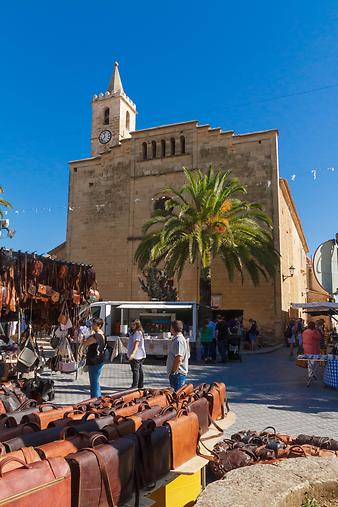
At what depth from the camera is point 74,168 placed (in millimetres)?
31234

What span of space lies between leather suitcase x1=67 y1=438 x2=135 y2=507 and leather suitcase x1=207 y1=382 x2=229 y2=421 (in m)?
1.97

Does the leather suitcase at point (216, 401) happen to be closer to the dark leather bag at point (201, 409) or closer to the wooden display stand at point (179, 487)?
the dark leather bag at point (201, 409)

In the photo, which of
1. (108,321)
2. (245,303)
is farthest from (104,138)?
(108,321)

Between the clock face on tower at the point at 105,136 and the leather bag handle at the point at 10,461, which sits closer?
the leather bag handle at the point at 10,461

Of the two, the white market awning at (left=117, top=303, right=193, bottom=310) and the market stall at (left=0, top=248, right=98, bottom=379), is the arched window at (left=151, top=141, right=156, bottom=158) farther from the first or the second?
the market stall at (left=0, top=248, right=98, bottom=379)

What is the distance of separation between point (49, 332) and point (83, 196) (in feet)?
73.7

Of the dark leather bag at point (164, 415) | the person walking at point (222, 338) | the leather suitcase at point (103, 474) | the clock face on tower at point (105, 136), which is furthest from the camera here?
the clock face on tower at point (105, 136)

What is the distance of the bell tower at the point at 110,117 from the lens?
45594 millimetres

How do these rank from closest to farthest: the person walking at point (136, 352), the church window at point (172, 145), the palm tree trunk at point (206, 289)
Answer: the person walking at point (136, 352)
the palm tree trunk at point (206, 289)
the church window at point (172, 145)

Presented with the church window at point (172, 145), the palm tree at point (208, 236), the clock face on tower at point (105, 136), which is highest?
the clock face on tower at point (105, 136)

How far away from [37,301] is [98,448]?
531 centimetres

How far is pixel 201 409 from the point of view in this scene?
4355 mm

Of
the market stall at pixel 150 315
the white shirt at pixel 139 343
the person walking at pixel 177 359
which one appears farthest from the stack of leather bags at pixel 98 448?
the market stall at pixel 150 315

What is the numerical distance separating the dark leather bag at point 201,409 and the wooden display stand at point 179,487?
333 millimetres
